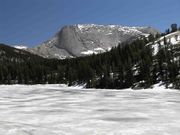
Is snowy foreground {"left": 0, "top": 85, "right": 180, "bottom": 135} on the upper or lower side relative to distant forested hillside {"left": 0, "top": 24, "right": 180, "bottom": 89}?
lower

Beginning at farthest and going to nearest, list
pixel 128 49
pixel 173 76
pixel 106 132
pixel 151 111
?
1. pixel 128 49
2. pixel 173 76
3. pixel 151 111
4. pixel 106 132

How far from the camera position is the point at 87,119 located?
16.9m

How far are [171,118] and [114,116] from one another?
8.69ft

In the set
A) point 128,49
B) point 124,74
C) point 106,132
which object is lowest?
point 106,132

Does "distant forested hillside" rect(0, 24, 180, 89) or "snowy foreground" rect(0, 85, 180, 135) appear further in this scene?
"distant forested hillside" rect(0, 24, 180, 89)

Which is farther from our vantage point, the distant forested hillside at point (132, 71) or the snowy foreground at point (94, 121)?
the distant forested hillside at point (132, 71)

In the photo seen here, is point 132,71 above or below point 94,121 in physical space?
above

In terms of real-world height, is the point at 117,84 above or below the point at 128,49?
below

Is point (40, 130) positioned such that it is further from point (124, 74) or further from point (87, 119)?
point (124, 74)

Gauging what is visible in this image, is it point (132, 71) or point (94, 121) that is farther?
point (132, 71)

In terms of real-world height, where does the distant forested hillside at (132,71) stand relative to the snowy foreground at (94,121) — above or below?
above

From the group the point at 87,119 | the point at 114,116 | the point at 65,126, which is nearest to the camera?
the point at 65,126

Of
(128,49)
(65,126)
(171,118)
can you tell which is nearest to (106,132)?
(65,126)

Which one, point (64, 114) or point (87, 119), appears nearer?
point (87, 119)
